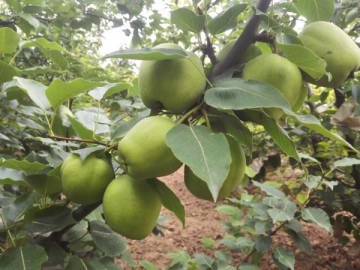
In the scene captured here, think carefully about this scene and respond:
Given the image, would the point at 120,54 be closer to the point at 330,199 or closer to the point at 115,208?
the point at 115,208

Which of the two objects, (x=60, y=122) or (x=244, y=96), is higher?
(x=244, y=96)

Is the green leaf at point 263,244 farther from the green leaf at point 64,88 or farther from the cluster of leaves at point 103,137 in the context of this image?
the green leaf at point 64,88

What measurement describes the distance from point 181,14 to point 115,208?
0.44 meters

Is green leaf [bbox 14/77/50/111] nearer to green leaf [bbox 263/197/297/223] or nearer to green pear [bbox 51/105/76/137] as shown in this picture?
green pear [bbox 51/105/76/137]

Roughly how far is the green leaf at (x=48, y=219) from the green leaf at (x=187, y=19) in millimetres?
540

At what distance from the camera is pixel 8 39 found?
3.73 feet

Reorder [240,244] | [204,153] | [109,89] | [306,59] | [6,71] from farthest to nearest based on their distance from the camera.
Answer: [240,244] < [6,71] < [109,89] < [306,59] < [204,153]

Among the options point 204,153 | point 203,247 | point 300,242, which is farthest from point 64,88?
point 203,247

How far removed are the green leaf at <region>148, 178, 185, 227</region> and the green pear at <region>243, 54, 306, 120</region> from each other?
0.91ft

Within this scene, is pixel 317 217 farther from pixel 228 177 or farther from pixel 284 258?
pixel 228 177

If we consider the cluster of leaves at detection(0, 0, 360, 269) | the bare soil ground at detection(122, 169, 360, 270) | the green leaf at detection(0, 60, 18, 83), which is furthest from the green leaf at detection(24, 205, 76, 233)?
the bare soil ground at detection(122, 169, 360, 270)

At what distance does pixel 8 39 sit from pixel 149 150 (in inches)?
29.6

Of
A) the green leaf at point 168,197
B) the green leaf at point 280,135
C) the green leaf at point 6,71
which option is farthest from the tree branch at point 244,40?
the green leaf at point 6,71

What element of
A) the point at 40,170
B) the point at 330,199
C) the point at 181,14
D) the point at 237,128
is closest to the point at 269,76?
the point at 237,128
